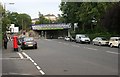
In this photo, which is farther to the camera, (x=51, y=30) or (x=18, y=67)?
(x=51, y=30)

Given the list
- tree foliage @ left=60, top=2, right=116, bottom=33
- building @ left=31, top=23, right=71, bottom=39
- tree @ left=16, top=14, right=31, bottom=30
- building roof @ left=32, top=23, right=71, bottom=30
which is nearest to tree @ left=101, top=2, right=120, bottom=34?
tree foliage @ left=60, top=2, right=116, bottom=33

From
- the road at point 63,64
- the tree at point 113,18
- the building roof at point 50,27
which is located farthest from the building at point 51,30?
the road at point 63,64

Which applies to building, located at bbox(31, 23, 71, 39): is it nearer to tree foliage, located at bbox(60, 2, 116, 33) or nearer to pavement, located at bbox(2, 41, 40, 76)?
tree foliage, located at bbox(60, 2, 116, 33)

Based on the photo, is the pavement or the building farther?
the building

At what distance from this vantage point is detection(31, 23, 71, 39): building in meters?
123

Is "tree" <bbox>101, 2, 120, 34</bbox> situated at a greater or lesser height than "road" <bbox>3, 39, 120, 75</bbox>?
greater

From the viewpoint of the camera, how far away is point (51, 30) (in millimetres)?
130000

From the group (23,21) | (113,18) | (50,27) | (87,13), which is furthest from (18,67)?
(23,21)

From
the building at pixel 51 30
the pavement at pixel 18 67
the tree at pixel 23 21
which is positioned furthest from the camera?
the tree at pixel 23 21

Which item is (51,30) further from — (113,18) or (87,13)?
(113,18)

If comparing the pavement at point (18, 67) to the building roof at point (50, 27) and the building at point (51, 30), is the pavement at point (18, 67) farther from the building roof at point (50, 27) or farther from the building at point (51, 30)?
the building at point (51, 30)

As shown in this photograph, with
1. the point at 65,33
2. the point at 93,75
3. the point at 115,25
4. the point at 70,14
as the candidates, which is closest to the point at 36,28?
the point at 65,33

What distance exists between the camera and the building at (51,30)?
12338 cm

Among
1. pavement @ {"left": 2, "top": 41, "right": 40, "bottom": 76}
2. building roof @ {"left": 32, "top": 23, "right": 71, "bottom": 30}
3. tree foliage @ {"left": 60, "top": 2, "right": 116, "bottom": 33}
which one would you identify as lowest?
pavement @ {"left": 2, "top": 41, "right": 40, "bottom": 76}
